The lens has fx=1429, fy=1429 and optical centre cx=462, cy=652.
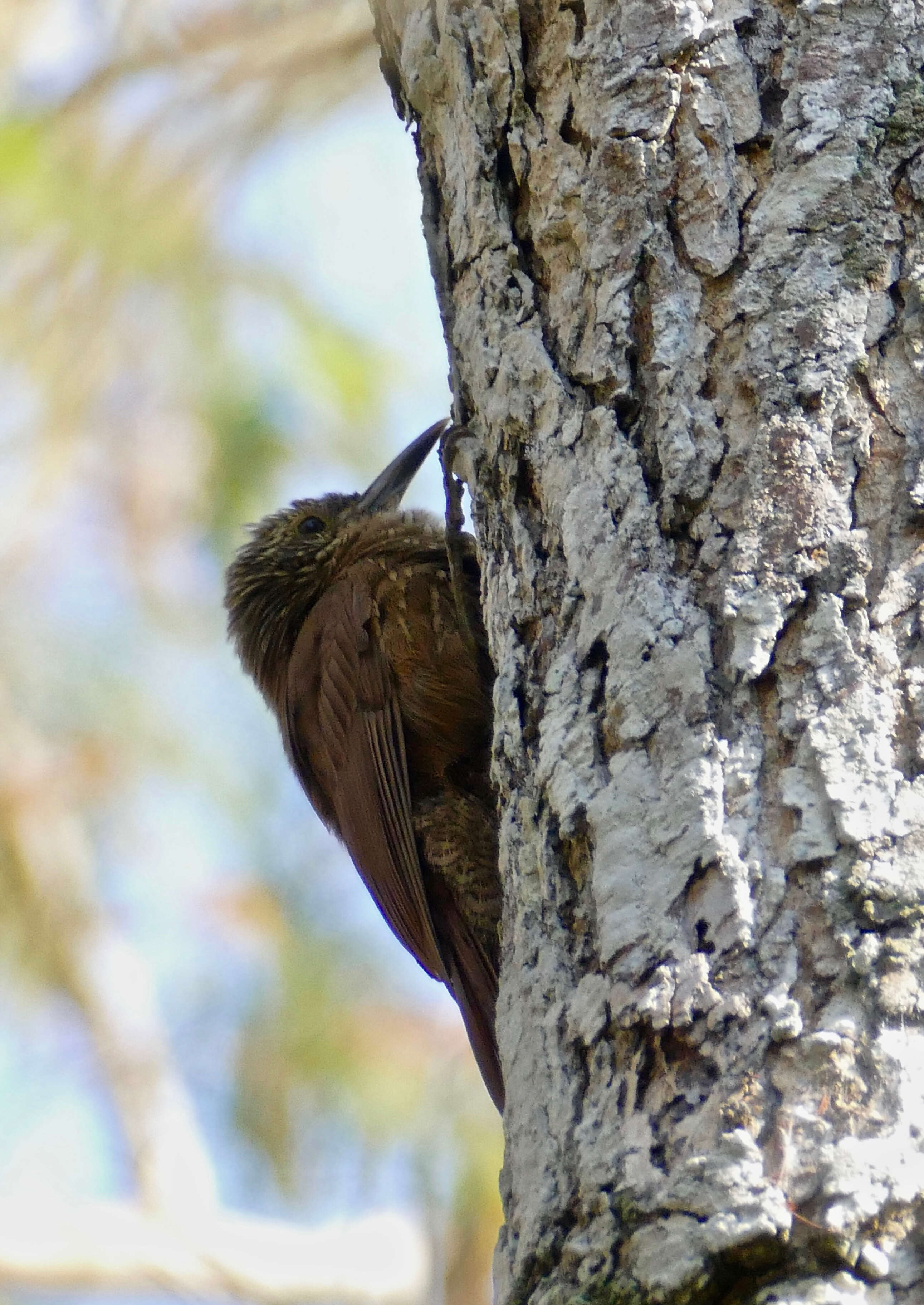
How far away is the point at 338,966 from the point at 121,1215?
1111mm

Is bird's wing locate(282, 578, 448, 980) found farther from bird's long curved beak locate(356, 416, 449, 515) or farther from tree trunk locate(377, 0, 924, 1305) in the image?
tree trunk locate(377, 0, 924, 1305)

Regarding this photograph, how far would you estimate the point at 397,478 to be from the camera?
12.1ft

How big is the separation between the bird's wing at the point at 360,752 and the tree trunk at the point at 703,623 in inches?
38.1

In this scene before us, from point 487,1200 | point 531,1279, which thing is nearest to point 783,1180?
point 531,1279

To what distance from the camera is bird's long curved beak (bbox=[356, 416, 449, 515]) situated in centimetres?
365

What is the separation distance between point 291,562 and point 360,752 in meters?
0.86

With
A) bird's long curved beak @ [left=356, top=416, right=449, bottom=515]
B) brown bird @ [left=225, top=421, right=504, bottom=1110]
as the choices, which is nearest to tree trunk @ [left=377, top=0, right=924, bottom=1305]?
brown bird @ [left=225, top=421, right=504, bottom=1110]

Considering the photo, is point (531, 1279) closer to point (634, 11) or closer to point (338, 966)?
point (634, 11)

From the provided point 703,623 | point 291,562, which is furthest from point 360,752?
point 703,623

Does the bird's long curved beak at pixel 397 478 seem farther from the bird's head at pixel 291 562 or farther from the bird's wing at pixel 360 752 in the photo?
the bird's wing at pixel 360 752

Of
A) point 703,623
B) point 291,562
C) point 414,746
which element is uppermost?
point 291,562

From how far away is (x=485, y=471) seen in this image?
2158 mm

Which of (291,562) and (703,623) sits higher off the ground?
(291,562)

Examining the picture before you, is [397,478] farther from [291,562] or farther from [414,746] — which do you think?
[414,746]
